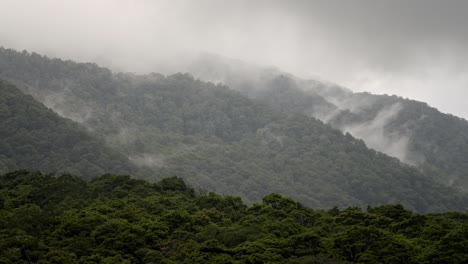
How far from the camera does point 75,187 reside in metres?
83.1

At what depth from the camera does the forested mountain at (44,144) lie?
142 m

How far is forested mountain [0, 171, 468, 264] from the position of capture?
2158 inches

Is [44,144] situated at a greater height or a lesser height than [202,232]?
greater

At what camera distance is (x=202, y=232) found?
63.4m

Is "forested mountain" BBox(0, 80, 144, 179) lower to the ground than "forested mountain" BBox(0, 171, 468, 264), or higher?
higher

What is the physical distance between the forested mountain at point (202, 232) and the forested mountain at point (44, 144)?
2451 inches

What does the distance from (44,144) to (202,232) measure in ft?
301

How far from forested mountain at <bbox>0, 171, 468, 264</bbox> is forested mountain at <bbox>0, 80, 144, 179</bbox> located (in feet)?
204

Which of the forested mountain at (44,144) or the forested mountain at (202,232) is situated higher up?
the forested mountain at (44,144)

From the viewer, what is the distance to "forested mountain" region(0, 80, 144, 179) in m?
142

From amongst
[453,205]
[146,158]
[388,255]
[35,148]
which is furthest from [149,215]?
[453,205]

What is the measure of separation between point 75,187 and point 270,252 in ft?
111

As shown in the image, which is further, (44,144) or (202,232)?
(44,144)

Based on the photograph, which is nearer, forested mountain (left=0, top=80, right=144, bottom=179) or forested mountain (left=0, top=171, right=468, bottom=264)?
forested mountain (left=0, top=171, right=468, bottom=264)
